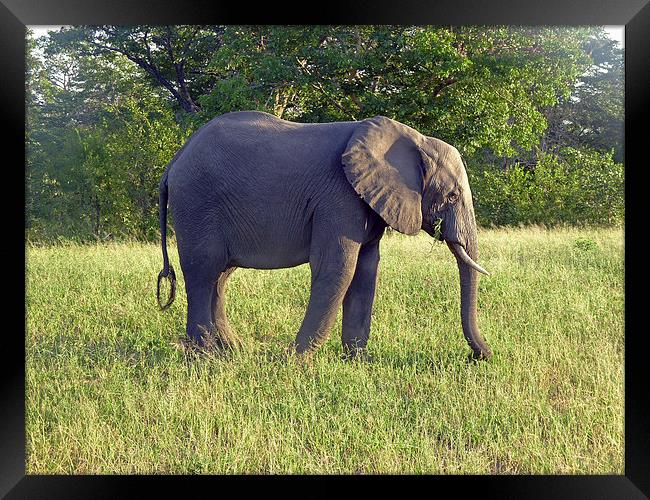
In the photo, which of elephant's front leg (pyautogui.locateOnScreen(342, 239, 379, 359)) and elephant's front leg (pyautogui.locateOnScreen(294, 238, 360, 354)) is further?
elephant's front leg (pyautogui.locateOnScreen(342, 239, 379, 359))

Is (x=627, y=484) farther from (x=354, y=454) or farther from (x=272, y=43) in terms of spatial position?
(x=272, y=43)

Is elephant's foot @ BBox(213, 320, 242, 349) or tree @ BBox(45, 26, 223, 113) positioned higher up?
tree @ BBox(45, 26, 223, 113)

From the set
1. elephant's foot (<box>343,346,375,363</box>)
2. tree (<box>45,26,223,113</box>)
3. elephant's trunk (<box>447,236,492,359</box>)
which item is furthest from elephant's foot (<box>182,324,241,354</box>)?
tree (<box>45,26,223,113</box>)

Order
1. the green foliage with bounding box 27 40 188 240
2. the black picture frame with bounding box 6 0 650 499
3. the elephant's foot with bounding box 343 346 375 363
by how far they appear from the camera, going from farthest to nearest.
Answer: the green foliage with bounding box 27 40 188 240 → the elephant's foot with bounding box 343 346 375 363 → the black picture frame with bounding box 6 0 650 499

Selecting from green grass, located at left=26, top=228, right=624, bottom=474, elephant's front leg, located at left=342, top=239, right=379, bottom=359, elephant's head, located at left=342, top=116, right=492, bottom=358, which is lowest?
green grass, located at left=26, top=228, right=624, bottom=474

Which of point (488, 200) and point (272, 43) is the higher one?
point (272, 43)

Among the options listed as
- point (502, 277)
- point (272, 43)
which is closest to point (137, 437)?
point (502, 277)

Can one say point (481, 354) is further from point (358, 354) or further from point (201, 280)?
point (201, 280)

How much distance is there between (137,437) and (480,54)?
1454 centimetres

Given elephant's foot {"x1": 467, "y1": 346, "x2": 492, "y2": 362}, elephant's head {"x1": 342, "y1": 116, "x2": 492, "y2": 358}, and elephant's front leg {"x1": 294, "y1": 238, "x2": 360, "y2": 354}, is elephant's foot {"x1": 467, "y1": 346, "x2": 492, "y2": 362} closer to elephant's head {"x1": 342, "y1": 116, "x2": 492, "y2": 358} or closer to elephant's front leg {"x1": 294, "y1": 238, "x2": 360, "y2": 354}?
elephant's head {"x1": 342, "y1": 116, "x2": 492, "y2": 358}

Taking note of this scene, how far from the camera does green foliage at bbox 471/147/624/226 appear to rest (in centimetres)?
1902

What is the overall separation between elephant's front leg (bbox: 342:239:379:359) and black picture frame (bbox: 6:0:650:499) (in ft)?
8.36

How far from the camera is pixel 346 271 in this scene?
6.47 meters

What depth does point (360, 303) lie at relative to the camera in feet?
23.1
